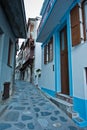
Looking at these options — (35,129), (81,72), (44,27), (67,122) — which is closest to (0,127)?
(35,129)

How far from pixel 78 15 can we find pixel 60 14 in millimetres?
1247

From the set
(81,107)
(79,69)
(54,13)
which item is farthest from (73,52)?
(54,13)

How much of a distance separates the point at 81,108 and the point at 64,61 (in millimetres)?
2412

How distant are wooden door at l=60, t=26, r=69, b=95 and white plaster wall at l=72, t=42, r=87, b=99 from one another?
44.9 inches

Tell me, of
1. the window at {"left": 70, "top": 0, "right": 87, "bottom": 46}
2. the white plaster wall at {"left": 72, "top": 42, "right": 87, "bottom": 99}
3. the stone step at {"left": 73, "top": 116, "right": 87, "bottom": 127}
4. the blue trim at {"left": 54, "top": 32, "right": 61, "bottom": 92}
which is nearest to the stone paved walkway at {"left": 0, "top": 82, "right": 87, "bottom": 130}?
the stone step at {"left": 73, "top": 116, "right": 87, "bottom": 127}

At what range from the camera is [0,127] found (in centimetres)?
296

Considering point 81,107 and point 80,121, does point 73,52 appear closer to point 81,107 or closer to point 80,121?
point 81,107

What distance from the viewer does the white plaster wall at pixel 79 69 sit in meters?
3.43

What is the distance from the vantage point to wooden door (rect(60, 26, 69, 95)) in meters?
5.11

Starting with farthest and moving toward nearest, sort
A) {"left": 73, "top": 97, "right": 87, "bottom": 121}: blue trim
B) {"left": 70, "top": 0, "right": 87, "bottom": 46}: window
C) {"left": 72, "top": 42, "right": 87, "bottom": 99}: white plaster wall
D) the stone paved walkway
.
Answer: {"left": 70, "top": 0, "right": 87, "bottom": 46}: window, {"left": 72, "top": 42, "right": 87, "bottom": 99}: white plaster wall, {"left": 73, "top": 97, "right": 87, "bottom": 121}: blue trim, the stone paved walkway

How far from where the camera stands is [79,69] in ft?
12.0

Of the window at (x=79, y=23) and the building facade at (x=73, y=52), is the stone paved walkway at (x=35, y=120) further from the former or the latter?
the window at (x=79, y=23)

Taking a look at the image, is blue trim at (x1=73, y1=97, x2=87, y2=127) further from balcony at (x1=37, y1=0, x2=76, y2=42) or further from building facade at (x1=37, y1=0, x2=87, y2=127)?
balcony at (x1=37, y1=0, x2=76, y2=42)

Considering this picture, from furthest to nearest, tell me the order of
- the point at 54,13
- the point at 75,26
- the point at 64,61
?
the point at 64,61
the point at 54,13
the point at 75,26
